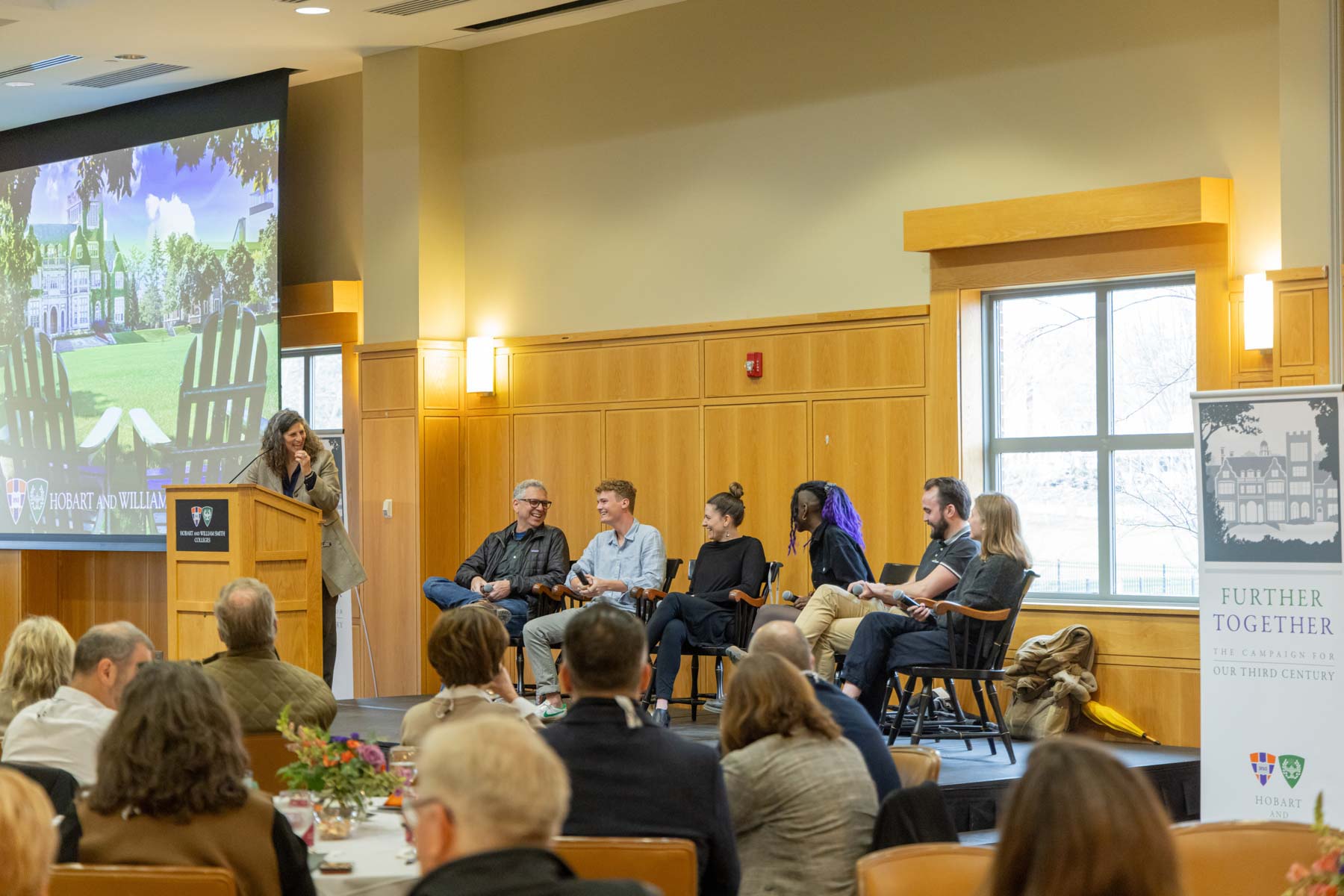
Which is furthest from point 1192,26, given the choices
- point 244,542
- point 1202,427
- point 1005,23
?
point 244,542

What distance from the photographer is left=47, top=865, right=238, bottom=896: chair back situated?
8.33 ft

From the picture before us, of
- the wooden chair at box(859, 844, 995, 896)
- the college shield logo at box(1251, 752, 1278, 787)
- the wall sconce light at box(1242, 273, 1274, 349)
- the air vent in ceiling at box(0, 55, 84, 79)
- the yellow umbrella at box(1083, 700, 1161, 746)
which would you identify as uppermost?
the air vent in ceiling at box(0, 55, 84, 79)

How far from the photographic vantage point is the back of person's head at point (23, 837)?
1.97 metres

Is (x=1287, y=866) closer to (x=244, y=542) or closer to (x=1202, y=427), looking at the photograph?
(x=1202, y=427)

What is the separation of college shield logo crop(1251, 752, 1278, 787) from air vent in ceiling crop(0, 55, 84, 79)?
847 cm

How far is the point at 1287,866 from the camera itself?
2.93 metres

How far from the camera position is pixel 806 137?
28.3ft

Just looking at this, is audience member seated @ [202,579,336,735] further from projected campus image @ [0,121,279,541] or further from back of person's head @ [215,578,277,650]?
projected campus image @ [0,121,279,541]

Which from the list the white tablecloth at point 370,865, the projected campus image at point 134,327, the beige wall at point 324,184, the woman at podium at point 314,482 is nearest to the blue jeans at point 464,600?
the woman at podium at point 314,482

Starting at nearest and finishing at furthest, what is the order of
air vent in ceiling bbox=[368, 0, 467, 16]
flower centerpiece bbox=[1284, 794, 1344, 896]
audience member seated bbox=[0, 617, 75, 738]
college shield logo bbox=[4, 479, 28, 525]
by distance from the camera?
flower centerpiece bbox=[1284, 794, 1344, 896] → audience member seated bbox=[0, 617, 75, 738] → air vent in ceiling bbox=[368, 0, 467, 16] → college shield logo bbox=[4, 479, 28, 525]

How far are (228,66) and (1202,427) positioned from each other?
7188 millimetres

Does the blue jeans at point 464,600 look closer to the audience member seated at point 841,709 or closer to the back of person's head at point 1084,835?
the audience member seated at point 841,709

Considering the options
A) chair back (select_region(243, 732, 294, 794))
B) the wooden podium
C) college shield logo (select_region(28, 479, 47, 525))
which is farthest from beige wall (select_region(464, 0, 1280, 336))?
chair back (select_region(243, 732, 294, 794))

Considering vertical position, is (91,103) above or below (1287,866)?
above
